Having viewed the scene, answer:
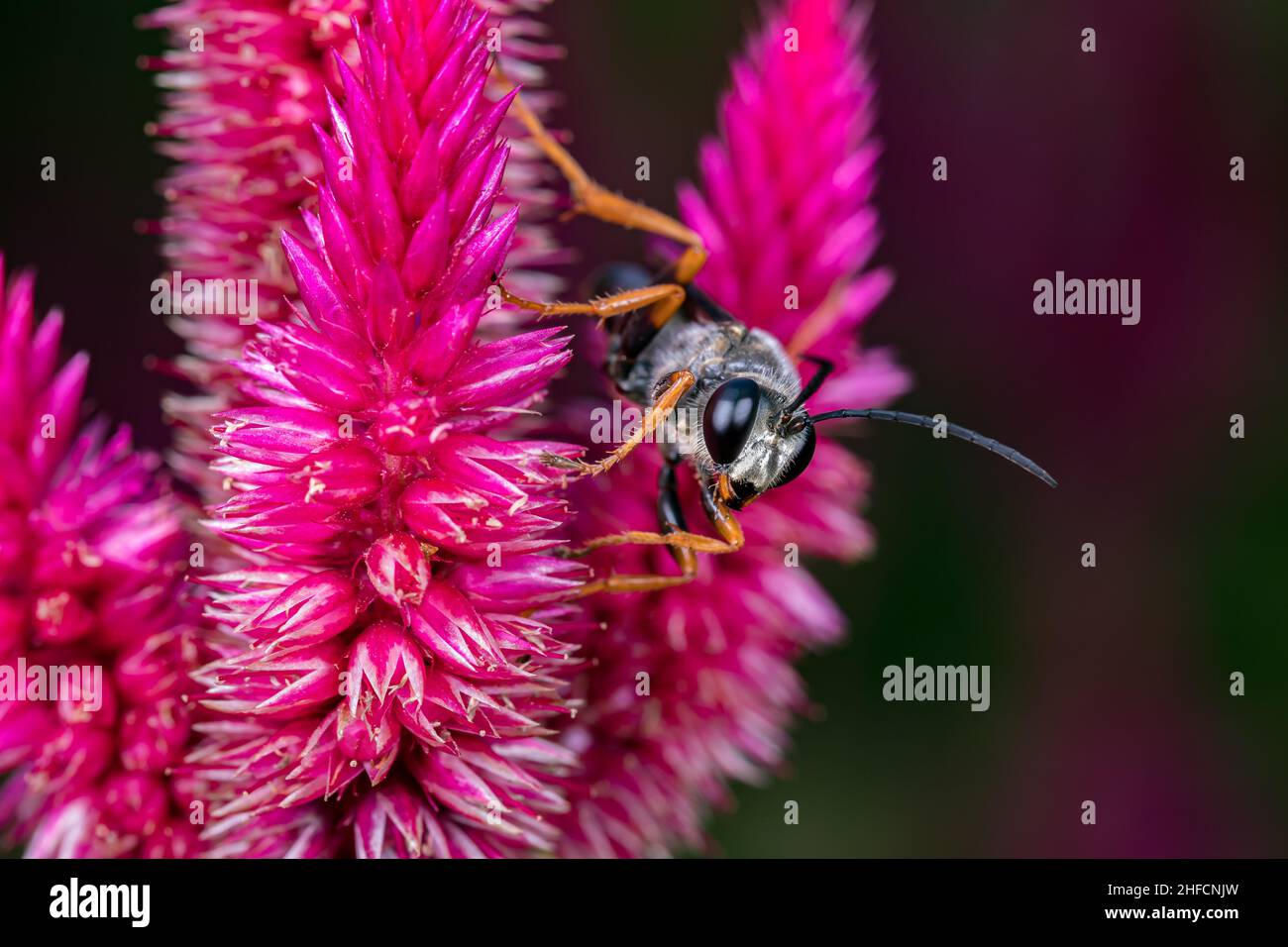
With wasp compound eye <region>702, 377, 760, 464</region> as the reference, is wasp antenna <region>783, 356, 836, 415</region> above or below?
above

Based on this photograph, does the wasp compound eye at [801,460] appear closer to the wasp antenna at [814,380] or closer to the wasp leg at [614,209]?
the wasp antenna at [814,380]

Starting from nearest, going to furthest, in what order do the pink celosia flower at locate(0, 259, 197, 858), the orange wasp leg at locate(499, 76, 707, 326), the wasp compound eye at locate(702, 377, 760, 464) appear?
the pink celosia flower at locate(0, 259, 197, 858) < the wasp compound eye at locate(702, 377, 760, 464) < the orange wasp leg at locate(499, 76, 707, 326)

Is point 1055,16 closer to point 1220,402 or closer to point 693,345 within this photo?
point 1220,402

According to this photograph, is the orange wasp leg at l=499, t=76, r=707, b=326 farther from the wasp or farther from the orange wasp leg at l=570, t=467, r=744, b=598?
the orange wasp leg at l=570, t=467, r=744, b=598

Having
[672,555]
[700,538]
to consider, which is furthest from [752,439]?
Answer: [672,555]

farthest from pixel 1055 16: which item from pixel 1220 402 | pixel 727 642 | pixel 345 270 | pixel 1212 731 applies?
pixel 345 270

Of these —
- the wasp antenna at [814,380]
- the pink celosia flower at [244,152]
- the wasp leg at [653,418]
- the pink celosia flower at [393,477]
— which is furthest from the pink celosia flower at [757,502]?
the pink celosia flower at [393,477]

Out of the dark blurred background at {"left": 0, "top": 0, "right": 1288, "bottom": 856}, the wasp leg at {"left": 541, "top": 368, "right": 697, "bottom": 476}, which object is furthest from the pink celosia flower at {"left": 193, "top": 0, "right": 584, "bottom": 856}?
the dark blurred background at {"left": 0, "top": 0, "right": 1288, "bottom": 856}
